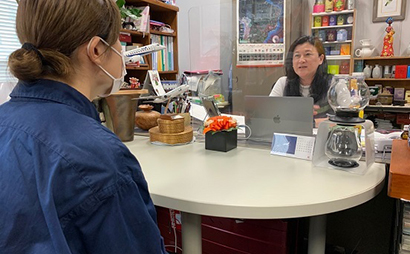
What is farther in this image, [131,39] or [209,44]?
[131,39]

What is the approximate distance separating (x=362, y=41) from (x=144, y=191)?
13.2 feet

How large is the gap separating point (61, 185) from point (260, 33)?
2415mm

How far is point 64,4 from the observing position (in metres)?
0.60

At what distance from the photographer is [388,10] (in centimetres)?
382

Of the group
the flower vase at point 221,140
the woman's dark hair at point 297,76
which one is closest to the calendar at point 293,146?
the flower vase at point 221,140

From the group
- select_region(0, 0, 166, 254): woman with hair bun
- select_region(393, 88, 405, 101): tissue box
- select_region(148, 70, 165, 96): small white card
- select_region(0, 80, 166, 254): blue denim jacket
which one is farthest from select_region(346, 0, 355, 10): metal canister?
select_region(0, 80, 166, 254): blue denim jacket

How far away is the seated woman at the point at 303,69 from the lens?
1931mm

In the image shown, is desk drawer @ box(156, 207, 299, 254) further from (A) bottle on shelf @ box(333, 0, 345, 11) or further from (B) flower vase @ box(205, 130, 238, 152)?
(A) bottle on shelf @ box(333, 0, 345, 11)

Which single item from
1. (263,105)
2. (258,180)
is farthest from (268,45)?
(258,180)

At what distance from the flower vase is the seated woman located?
66 cm

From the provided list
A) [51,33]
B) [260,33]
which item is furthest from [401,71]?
[51,33]

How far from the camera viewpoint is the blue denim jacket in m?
0.50

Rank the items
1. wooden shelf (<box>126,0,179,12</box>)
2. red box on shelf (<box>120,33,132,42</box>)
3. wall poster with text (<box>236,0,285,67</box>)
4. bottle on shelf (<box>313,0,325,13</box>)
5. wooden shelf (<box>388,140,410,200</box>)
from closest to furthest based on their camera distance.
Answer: wooden shelf (<box>388,140,410,200</box>)
wall poster with text (<box>236,0,285,67</box>)
red box on shelf (<box>120,33,132,42</box>)
wooden shelf (<box>126,0,179,12</box>)
bottle on shelf (<box>313,0,325,13</box>)

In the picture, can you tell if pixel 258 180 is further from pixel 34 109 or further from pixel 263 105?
pixel 34 109
